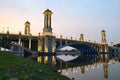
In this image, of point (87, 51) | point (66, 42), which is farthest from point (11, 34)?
point (87, 51)

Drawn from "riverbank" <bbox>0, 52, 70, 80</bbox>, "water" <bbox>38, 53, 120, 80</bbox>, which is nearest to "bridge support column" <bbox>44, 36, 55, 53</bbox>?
"water" <bbox>38, 53, 120, 80</bbox>

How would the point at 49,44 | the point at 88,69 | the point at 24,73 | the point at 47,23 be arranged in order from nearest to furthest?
the point at 24,73
the point at 88,69
the point at 49,44
the point at 47,23

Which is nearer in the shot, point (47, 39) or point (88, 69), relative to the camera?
point (88, 69)

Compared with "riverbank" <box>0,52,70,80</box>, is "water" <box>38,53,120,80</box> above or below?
below

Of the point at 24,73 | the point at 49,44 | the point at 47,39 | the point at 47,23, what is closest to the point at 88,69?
the point at 24,73

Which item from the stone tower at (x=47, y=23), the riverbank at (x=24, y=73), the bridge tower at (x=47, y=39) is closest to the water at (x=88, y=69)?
the riverbank at (x=24, y=73)

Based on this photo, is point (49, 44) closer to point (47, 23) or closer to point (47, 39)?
point (47, 39)

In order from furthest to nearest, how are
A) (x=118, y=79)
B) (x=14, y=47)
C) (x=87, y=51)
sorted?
(x=87, y=51)
(x=14, y=47)
(x=118, y=79)

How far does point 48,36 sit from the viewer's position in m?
109

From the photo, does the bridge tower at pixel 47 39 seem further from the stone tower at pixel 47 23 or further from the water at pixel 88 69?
the water at pixel 88 69

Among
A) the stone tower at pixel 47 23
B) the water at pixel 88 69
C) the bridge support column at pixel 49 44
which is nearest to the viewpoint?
the water at pixel 88 69

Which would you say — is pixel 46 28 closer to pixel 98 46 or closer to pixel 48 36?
pixel 48 36

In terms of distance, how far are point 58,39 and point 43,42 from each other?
1043 centimetres

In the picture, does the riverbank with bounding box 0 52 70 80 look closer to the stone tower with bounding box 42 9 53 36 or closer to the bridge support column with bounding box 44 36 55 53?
the bridge support column with bounding box 44 36 55 53
